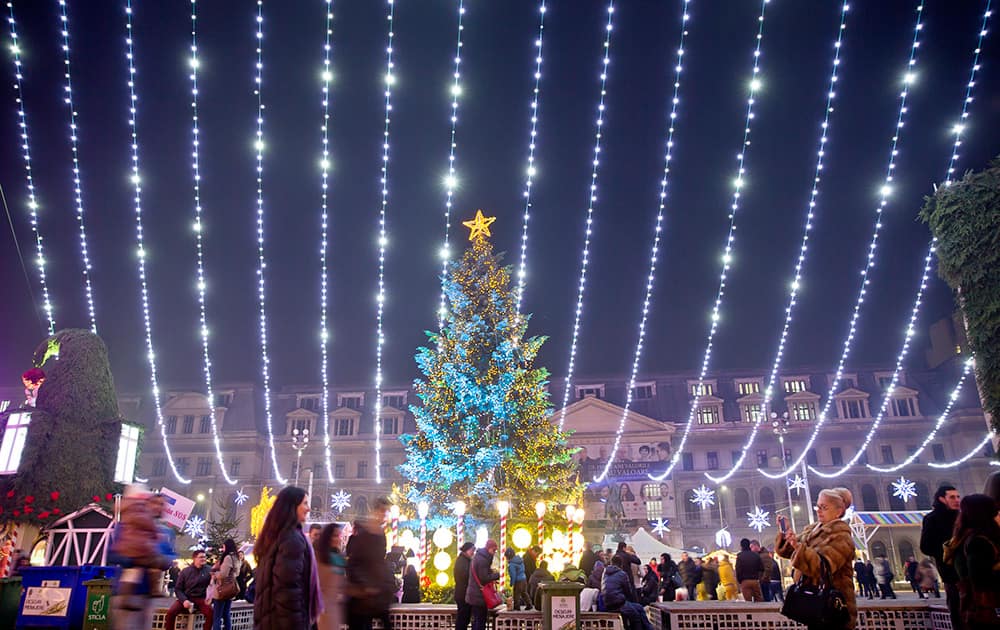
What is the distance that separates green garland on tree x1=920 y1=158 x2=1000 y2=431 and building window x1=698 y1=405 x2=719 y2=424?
121 ft

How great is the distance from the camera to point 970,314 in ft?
51.6

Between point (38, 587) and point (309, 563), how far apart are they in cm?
1087

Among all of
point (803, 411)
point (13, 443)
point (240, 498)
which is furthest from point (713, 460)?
point (13, 443)

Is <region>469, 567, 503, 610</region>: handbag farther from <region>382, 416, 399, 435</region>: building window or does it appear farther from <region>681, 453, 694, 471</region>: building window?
<region>382, 416, 399, 435</region>: building window

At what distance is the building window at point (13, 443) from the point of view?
17422 millimetres

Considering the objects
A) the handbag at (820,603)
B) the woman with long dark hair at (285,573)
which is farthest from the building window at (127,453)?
the handbag at (820,603)

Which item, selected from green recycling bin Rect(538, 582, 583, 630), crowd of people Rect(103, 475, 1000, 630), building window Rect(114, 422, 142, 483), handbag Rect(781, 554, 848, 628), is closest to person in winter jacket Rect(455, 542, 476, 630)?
green recycling bin Rect(538, 582, 583, 630)

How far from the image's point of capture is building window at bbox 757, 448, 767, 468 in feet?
162

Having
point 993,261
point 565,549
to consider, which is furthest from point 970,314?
point 565,549

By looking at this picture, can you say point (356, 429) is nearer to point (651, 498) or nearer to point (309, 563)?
point (651, 498)

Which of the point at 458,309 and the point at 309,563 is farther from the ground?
the point at 458,309

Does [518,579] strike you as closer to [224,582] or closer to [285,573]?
[224,582]

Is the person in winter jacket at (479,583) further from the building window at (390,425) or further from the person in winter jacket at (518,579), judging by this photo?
the building window at (390,425)

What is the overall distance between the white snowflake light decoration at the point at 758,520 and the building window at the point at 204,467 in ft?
139
